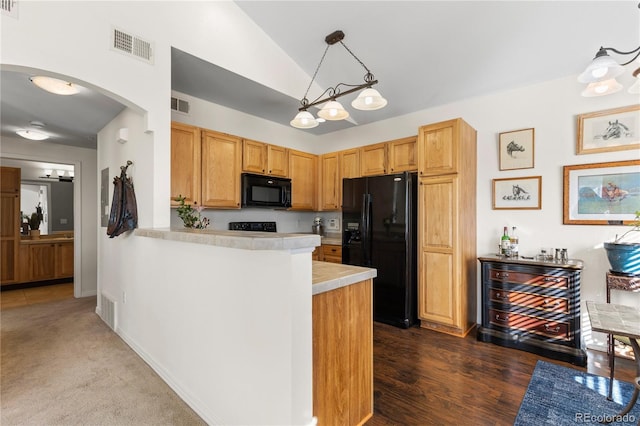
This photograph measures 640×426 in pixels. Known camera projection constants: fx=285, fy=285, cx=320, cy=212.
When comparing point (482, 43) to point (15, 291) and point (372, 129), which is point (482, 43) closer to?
point (372, 129)

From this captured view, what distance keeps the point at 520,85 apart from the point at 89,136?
18.9 feet

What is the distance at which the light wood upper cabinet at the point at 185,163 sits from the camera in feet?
10.2

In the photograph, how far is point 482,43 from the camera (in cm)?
274

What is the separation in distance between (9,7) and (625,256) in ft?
16.0

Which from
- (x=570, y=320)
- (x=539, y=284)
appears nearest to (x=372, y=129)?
(x=539, y=284)

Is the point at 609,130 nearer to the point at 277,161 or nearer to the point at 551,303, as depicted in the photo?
the point at 551,303

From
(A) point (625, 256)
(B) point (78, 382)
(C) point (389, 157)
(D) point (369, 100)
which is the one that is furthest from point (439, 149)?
(B) point (78, 382)

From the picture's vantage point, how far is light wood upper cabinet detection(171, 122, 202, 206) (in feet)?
10.2

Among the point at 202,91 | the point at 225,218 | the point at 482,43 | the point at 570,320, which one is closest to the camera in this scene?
the point at 570,320

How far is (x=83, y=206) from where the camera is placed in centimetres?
481

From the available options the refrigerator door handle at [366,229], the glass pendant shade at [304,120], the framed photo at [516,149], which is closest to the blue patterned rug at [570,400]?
the refrigerator door handle at [366,229]

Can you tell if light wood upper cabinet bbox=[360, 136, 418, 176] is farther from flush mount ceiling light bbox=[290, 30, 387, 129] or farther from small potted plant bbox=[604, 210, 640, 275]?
small potted plant bbox=[604, 210, 640, 275]

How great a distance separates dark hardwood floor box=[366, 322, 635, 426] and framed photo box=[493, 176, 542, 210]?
59.5 inches

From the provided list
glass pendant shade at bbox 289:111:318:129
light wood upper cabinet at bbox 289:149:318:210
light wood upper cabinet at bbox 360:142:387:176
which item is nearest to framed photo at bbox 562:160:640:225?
light wood upper cabinet at bbox 360:142:387:176
